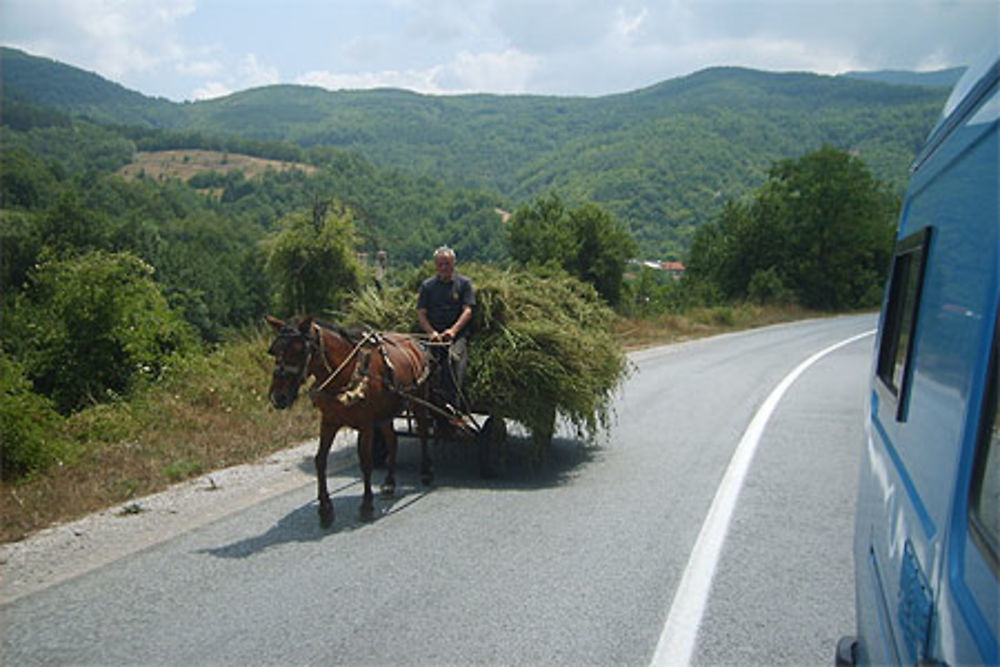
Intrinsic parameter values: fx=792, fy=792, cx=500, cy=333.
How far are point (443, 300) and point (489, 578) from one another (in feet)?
11.1

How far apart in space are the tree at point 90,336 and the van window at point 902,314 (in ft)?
34.1

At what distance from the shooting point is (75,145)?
16125cm

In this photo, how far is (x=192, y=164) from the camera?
595 ft

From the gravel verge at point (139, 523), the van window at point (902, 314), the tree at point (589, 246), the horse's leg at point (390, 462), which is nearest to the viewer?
the van window at point (902, 314)

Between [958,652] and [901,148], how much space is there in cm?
14485

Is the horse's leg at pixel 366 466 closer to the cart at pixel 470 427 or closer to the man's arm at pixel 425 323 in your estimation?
the cart at pixel 470 427

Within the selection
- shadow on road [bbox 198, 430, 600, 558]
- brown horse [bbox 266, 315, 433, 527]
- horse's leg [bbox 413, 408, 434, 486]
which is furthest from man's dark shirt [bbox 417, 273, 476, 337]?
shadow on road [bbox 198, 430, 600, 558]

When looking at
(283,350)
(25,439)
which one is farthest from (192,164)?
(283,350)

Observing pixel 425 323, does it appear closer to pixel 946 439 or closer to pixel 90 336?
pixel 946 439

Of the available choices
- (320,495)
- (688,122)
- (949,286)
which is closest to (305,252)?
(320,495)

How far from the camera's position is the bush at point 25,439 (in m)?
7.52

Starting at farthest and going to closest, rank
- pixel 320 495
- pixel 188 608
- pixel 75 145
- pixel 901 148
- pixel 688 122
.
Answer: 1. pixel 688 122
2. pixel 75 145
3. pixel 901 148
4. pixel 320 495
5. pixel 188 608

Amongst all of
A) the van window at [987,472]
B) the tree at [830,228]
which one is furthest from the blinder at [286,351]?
the tree at [830,228]

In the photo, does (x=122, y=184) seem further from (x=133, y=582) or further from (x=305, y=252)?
(x=133, y=582)
